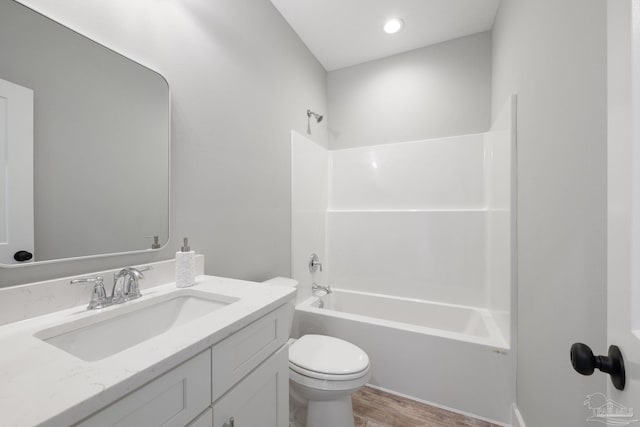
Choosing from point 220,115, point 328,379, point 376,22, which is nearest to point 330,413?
point 328,379

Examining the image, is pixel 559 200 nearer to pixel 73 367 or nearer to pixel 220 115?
pixel 73 367

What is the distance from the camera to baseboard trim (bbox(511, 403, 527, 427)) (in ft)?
4.36

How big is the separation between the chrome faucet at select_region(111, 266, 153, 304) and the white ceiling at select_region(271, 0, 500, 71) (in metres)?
2.02

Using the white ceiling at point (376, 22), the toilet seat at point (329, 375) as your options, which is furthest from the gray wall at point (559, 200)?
the toilet seat at point (329, 375)

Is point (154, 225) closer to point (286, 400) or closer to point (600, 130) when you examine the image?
point (286, 400)

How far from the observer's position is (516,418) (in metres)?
1.38

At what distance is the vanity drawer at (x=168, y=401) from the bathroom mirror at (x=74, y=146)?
61cm

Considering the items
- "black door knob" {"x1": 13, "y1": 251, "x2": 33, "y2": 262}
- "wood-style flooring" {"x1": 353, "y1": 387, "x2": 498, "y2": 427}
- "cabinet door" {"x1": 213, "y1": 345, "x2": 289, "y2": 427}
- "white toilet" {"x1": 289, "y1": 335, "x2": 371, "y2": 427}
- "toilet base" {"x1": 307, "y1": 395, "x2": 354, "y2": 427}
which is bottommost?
"wood-style flooring" {"x1": 353, "y1": 387, "x2": 498, "y2": 427}

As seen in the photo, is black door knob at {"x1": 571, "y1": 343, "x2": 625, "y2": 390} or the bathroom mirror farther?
the bathroom mirror

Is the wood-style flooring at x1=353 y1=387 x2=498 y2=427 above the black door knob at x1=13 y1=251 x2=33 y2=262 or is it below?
below

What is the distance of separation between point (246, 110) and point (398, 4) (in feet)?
4.49

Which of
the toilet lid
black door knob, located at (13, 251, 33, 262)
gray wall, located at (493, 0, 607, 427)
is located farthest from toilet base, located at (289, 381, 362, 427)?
black door knob, located at (13, 251, 33, 262)

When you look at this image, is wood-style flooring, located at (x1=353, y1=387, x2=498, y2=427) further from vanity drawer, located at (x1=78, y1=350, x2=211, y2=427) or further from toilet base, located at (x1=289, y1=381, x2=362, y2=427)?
vanity drawer, located at (x1=78, y1=350, x2=211, y2=427)

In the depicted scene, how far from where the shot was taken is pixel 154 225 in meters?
1.08
